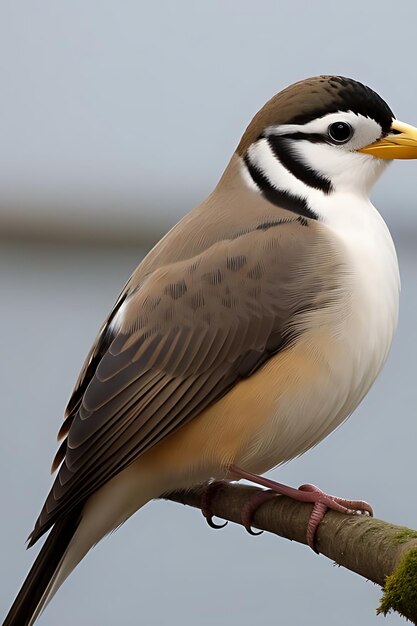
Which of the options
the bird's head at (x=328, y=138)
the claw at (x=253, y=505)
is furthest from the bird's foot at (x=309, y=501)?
the bird's head at (x=328, y=138)

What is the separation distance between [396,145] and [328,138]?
0.08m

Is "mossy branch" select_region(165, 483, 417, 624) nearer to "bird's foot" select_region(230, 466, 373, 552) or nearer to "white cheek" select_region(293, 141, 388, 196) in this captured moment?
"bird's foot" select_region(230, 466, 373, 552)

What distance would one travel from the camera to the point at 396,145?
1509 millimetres

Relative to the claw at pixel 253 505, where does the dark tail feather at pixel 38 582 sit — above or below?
below

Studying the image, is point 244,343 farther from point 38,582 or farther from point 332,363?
point 38,582

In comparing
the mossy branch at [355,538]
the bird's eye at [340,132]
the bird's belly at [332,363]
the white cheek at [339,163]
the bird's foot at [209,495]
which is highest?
the bird's eye at [340,132]

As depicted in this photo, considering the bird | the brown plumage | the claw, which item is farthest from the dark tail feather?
the claw

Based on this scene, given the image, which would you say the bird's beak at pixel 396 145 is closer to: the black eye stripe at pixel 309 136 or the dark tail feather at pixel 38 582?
the black eye stripe at pixel 309 136

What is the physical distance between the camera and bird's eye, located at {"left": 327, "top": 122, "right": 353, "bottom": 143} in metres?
1.50

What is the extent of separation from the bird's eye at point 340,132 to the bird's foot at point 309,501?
0.42 metres

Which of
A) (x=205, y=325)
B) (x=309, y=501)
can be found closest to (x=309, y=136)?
(x=205, y=325)

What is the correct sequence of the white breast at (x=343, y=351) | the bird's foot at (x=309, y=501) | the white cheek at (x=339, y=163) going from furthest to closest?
the white cheek at (x=339, y=163)
the white breast at (x=343, y=351)
the bird's foot at (x=309, y=501)

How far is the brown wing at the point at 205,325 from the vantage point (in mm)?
1428

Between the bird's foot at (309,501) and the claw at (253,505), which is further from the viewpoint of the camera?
the claw at (253,505)
